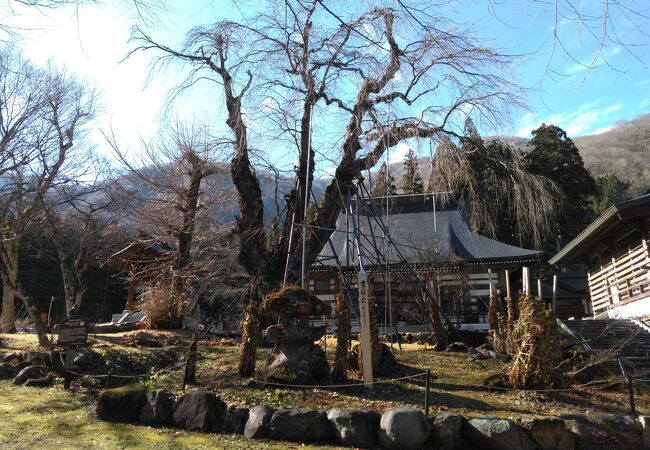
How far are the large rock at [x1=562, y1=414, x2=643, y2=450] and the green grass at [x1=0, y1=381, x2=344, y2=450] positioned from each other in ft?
9.62

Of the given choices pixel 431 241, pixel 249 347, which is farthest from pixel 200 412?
pixel 431 241

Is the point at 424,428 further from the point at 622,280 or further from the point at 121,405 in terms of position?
the point at 622,280

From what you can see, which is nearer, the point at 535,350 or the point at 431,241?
the point at 535,350

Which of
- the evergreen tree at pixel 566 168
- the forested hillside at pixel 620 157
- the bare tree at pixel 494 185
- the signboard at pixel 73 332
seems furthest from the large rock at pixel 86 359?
the forested hillside at pixel 620 157

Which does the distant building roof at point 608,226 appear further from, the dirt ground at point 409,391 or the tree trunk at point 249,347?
the tree trunk at point 249,347

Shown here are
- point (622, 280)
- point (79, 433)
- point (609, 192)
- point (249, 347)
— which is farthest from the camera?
point (609, 192)

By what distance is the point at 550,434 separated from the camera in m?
5.39

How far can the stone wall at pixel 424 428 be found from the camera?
5410mm

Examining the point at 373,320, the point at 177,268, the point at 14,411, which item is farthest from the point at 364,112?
the point at 177,268

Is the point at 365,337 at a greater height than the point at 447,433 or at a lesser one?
greater

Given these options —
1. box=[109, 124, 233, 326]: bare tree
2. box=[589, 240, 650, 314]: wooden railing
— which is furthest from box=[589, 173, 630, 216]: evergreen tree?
box=[109, 124, 233, 326]: bare tree

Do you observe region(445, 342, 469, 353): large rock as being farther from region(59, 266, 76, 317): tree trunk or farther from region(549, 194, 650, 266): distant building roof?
region(59, 266, 76, 317): tree trunk

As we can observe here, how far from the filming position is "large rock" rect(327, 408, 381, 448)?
5.69 m

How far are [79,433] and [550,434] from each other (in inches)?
223
